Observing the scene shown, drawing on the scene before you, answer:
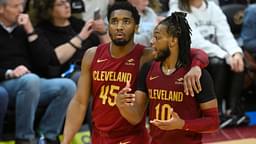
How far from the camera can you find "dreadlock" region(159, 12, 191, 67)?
3.40 m

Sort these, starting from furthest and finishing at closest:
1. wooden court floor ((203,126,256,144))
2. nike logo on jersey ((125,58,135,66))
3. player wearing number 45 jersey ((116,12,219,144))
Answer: wooden court floor ((203,126,256,144))
nike logo on jersey ((125,58,135,66))
player wearing number 45 jersey ((116,12,219,144))

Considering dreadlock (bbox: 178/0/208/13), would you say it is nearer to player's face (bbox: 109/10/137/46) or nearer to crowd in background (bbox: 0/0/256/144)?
crowd in background (bbox: 0/0/256/144)

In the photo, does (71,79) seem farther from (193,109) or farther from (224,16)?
(193,109)

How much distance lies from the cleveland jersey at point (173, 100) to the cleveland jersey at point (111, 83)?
0.99 ft

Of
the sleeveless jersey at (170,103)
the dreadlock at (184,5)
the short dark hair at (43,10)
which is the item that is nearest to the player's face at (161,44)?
the sleeveless jersey at (170,103)

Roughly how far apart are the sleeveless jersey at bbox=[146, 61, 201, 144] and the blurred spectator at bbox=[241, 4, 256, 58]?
2797 millimetres

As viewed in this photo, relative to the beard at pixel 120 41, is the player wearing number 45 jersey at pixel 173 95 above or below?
below

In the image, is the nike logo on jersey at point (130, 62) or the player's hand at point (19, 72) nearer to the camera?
the nike logo on jersey at point (130, 62)

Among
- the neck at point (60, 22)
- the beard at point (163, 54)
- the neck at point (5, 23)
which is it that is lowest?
the neck at point (60, 22)

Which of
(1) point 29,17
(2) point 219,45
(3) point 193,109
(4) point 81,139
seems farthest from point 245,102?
(3) point 193,109

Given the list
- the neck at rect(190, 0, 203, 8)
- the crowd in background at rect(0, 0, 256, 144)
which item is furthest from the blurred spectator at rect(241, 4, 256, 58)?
the neck at rect(190, 0, 203, 8)

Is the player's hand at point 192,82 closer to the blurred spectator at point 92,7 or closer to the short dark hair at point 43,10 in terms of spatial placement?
the short dark hair at point 43,10

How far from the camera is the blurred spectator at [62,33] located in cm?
541

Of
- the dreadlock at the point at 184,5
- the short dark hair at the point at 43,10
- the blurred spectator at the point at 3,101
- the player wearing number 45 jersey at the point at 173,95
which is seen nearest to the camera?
the player wearing number 45 jersey at the point at 173,95
